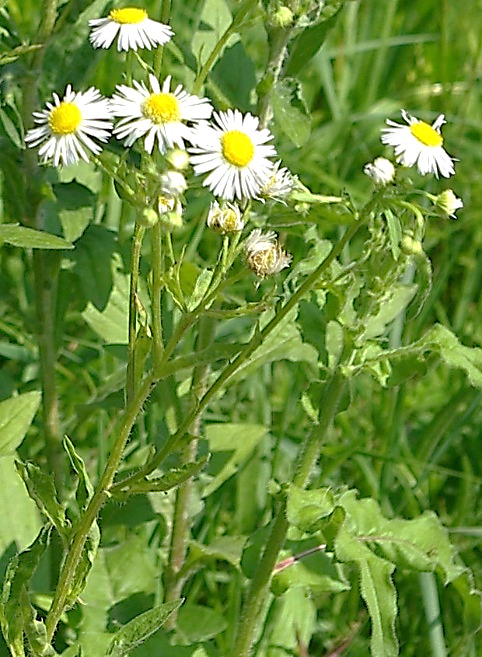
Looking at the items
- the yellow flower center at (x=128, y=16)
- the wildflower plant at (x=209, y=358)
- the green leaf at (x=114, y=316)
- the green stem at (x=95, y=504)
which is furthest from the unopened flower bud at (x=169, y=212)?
the green leaf at (x=114, y=316)

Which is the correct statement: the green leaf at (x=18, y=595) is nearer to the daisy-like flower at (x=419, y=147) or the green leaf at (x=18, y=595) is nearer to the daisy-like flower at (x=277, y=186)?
the daisy-like flower at (x=277, y=186)

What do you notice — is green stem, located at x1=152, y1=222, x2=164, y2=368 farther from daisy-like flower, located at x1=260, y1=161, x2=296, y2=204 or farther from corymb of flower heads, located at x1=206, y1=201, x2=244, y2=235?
daisy-like flower, located at x1=260, y1=161, x2=296, y2=204

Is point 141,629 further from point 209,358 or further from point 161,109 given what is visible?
point 161,109

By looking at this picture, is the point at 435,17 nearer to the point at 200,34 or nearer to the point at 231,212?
the point at 200,34

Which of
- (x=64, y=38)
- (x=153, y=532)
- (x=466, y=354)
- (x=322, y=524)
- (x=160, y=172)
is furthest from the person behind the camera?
(x=153, y=532)

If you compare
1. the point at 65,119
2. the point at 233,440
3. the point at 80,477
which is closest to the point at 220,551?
the point at 233,440

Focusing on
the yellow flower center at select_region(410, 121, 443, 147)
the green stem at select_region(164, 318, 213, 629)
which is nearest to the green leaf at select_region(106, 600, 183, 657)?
the green stem at select_region(164, 318, 213, 629)

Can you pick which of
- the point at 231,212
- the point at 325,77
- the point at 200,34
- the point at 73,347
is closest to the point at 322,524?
the point at 231,212
